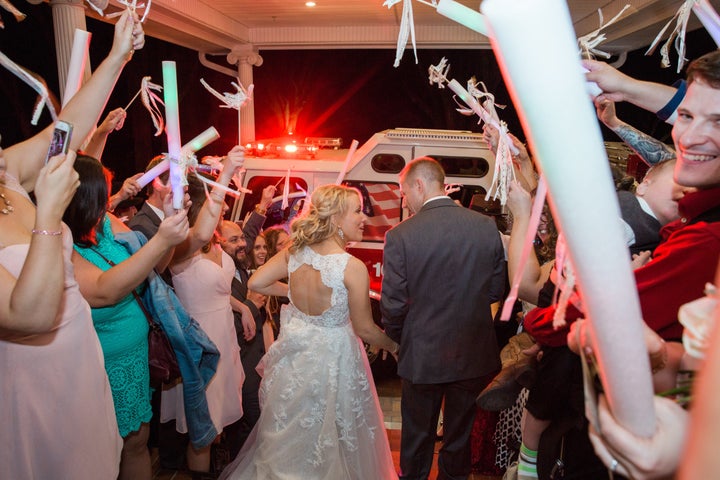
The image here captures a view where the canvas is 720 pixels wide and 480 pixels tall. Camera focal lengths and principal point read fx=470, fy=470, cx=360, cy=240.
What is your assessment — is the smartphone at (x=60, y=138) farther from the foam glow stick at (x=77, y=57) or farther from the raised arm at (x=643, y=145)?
the raised arm at (x=643, y=145)

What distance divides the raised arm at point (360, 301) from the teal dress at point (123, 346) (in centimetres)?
106

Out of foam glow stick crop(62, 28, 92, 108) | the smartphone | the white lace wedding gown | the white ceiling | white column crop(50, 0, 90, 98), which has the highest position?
the white ceiling

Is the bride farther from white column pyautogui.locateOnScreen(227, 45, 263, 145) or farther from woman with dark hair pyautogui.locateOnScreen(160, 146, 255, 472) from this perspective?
white column pyautogui.locateOnScreen(227, 45, 263, 145)

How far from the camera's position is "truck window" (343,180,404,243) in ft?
15.9

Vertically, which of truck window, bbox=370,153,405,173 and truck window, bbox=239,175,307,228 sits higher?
truck window, bbox=370,153,405,173

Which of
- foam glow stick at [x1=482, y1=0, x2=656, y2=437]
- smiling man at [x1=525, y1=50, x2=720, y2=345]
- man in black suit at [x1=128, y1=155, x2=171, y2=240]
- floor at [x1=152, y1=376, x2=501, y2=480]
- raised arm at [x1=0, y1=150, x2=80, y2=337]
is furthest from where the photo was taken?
floor at [x1=152, y1=376, x2=501, y2=480]

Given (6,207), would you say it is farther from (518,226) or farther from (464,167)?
(464,167)

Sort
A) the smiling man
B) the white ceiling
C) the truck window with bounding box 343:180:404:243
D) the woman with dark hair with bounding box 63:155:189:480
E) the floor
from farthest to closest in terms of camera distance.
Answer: the white ceiling < the truck window with bounding box 343:180:404:243 < the floor < the woman with dark hair with bounding box 63:155:189:480 < the smiling man

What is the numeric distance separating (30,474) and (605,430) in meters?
1.77

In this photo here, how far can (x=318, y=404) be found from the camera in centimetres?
268

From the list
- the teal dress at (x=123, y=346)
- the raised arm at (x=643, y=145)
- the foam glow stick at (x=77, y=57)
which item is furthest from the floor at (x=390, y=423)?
the foam glow stick at (x=77, y=57)

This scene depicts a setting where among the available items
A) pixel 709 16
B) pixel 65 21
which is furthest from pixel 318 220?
pixel 65 21

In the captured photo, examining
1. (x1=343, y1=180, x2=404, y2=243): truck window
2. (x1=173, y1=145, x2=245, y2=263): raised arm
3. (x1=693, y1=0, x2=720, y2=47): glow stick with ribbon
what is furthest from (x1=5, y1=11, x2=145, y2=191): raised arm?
(x1=343, y1=180, x2=404, y2=243): truck window

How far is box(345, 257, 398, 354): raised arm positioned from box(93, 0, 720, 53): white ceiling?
4528 millimetres
